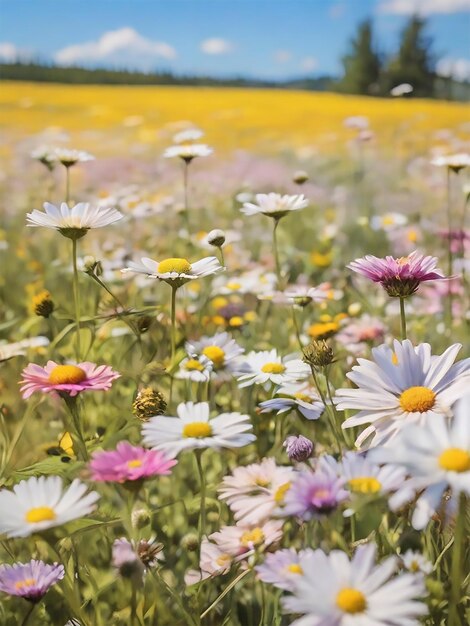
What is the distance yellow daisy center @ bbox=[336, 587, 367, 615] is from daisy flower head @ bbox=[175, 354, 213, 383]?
329mm

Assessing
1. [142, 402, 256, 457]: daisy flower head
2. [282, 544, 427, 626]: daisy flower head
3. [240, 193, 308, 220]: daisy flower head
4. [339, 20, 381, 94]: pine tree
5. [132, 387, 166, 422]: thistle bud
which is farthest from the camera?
[339, 20, 381, 94]: pine tree

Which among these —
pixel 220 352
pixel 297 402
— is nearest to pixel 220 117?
pixel 220 352

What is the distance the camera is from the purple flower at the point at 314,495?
1.35 feet

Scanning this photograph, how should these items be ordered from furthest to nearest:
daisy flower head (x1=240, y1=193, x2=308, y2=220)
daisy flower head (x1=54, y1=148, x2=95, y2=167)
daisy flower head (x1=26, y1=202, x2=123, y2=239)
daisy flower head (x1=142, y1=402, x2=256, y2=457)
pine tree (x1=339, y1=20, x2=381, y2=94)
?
Answer: pine tree (x1=339, y1=20, x2=381, y2=94) → daisy flower head (x1=54, y1=148, x2=95, y2=167) → daisy flower head (x1=240, y1=193, x2=308, y2=220) → daisy flower head (x1=26, y1=202, x2=123, y2=239) → daisy flower head (x1=142, y1=402, x2=256, y2=457)

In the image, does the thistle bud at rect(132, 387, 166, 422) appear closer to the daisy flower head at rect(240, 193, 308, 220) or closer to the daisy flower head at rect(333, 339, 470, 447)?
the daisy flower head at rect(333, 339, 470, 447)

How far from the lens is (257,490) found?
1.72 feet

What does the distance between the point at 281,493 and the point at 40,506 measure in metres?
0.14

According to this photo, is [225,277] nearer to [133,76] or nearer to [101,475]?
[101,475]

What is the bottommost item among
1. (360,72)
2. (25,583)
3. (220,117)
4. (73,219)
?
(25,583)

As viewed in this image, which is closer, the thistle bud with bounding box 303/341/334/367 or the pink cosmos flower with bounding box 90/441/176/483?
the pink cosmos flower with bounding box 90/441/176/483

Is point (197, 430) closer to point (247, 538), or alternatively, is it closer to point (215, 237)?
point (247, 538)

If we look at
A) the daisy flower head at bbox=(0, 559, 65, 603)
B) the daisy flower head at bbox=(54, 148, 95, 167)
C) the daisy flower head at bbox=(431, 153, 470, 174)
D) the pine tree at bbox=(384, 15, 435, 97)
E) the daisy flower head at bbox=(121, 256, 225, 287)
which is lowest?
the daisy flower head at bbox=(0, 559, 65, 603)

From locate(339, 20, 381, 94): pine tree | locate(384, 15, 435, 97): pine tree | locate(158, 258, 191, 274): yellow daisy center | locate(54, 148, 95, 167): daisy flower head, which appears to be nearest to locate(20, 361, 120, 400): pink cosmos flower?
locate(158, 258, 191, 274): yellow daisy center

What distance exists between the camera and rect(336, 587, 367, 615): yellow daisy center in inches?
14.2
